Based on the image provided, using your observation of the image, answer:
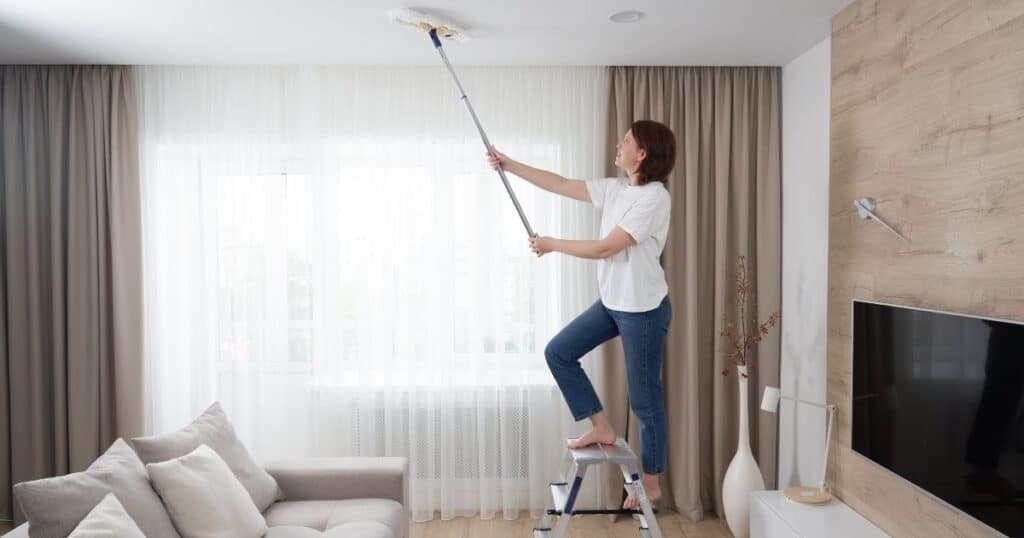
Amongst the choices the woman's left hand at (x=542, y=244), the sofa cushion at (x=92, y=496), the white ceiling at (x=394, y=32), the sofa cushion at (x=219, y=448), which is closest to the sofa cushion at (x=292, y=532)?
the sofa cushion at (x=219, y=448)

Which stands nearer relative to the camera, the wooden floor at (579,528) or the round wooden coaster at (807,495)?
the round wooden coaster at (807,495)

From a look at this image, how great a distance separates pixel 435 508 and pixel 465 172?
6.48 feet

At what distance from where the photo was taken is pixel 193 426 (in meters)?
2.87

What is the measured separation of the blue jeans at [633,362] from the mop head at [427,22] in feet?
4.68

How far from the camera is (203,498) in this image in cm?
247

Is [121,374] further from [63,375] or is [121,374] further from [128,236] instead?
[128,236]

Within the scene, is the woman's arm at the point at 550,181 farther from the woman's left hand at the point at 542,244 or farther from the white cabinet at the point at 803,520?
the white cabinet at the point at 803,520

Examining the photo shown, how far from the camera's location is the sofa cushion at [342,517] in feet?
8.98

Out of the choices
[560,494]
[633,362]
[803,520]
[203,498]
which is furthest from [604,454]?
[203,498]

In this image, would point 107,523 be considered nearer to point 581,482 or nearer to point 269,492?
point 269,492

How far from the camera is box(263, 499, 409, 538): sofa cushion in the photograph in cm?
274

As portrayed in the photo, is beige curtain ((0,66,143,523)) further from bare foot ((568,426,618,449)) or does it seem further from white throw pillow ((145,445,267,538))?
bare foot ((568,426,618,449))

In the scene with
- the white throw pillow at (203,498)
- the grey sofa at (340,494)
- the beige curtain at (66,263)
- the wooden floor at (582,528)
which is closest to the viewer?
the white throw pillow at (203,498)

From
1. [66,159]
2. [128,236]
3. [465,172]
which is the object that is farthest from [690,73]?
[66,159]
